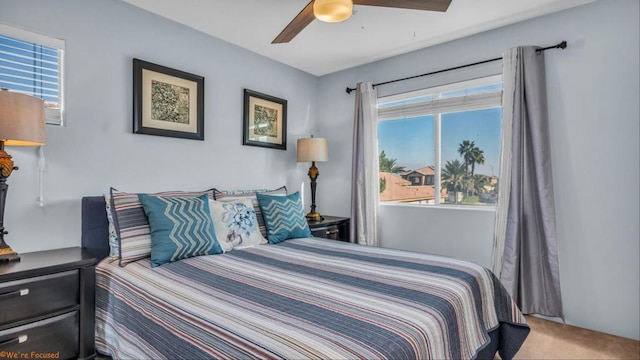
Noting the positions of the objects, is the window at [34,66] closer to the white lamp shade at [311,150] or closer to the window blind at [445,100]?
the white lamp shade at [311,150]

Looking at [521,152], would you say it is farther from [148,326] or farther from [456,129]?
[148,326]

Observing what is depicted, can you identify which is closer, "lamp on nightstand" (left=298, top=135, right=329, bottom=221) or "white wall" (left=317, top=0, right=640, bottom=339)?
"white wall" (left=317, top=0, right=640, bottom=339)

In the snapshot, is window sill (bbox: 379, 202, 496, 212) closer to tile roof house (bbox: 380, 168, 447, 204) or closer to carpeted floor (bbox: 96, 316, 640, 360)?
tile roof house (bbox: 380, 168, 447, 204)

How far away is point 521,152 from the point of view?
2725 millimetres

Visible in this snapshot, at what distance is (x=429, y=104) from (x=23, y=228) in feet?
11.1

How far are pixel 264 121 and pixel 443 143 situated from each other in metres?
1.88

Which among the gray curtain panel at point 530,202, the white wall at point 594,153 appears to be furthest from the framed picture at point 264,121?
the gray curtain panel at point 530,202

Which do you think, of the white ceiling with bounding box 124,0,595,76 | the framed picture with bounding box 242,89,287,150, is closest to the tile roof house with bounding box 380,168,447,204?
the framed picture with bounding box 242,89,287,150

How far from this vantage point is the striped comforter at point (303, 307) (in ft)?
3.58

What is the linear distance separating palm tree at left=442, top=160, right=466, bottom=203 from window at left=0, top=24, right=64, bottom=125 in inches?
127

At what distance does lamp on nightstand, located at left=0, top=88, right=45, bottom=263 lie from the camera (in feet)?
5.47

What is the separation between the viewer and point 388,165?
3762mm

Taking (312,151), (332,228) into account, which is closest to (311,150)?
(312,151)

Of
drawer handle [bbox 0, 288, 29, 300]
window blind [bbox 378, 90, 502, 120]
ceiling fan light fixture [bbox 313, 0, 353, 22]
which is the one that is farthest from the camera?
window blind [bbox 378, 90, 502, 120]
